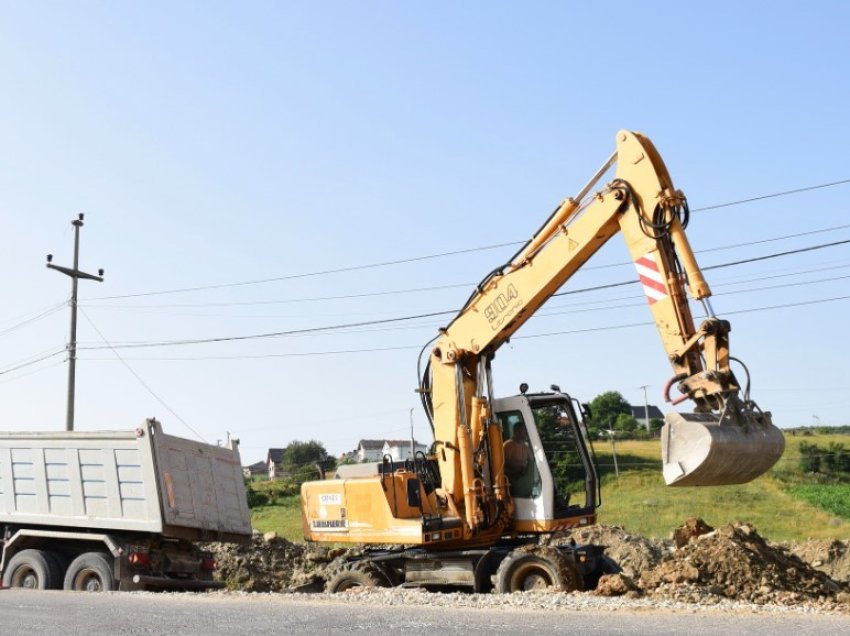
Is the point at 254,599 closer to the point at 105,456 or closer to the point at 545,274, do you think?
the point at 105,456

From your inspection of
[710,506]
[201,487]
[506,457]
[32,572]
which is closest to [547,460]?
[506,457]

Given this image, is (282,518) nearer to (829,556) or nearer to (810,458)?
(829,556)

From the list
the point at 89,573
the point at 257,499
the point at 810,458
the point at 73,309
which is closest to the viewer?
the point at 89,573

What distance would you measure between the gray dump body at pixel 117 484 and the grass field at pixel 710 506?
19244 mm

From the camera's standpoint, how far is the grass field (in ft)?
121

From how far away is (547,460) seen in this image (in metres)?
13.4

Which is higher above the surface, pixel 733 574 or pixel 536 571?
pixel 536 571

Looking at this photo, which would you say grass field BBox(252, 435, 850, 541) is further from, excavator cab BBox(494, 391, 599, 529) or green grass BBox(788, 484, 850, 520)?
excavator cab BBox(494, 391, 599, 529)

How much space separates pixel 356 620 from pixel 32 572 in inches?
317

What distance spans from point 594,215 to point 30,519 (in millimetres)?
10060

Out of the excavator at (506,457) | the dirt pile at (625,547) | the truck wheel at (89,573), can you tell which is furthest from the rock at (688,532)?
the truck wheel at (89,573)

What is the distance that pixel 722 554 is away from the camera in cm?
1320

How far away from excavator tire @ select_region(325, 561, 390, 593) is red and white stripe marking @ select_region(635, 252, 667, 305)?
585 centimetres

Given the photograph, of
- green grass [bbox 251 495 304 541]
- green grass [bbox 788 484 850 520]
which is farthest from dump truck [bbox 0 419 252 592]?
green grass [bbox 788 484 850 520]
